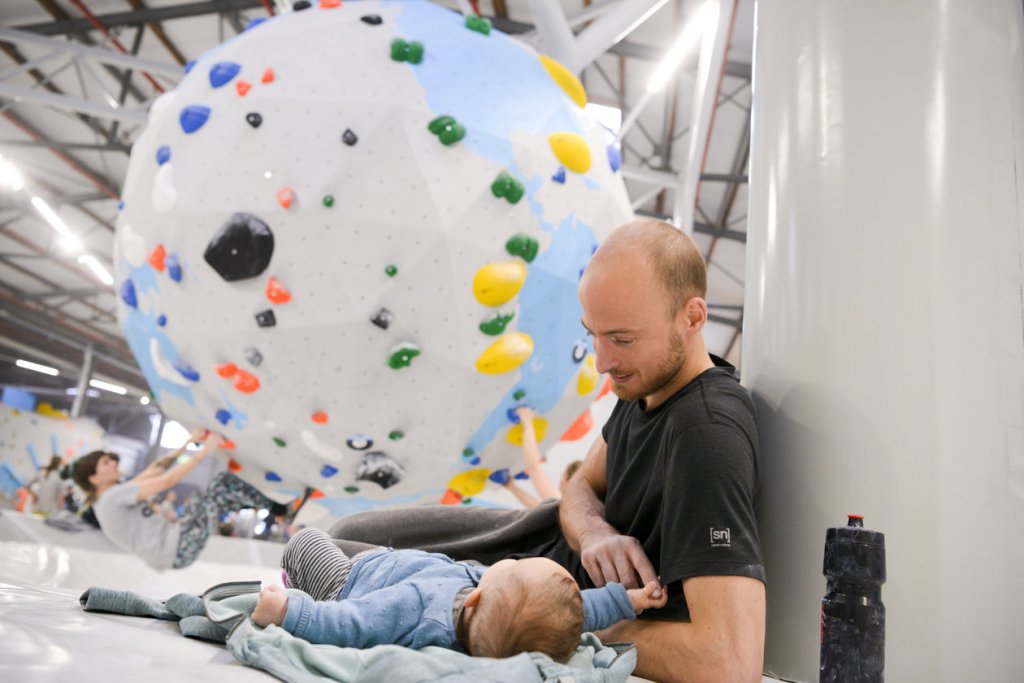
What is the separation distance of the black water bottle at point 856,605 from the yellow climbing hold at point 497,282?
4.97ft

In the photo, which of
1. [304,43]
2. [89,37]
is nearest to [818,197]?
[304,43]

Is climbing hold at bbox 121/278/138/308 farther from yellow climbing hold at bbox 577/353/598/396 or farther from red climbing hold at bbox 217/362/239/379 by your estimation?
yellow climbing hold at bbox 577/353/598/396

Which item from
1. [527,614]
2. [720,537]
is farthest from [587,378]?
[527,614]

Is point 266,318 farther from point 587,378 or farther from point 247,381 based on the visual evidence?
point 587,378

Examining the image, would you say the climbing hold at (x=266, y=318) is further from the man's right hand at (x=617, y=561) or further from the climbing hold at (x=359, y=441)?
the man's right hand at (x=617, y=561)

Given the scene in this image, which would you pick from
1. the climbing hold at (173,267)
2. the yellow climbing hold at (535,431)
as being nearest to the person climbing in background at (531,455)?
the yellow climbing hold at (535,431)

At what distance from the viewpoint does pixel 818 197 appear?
71.0 inches

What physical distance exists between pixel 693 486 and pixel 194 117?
2156mm

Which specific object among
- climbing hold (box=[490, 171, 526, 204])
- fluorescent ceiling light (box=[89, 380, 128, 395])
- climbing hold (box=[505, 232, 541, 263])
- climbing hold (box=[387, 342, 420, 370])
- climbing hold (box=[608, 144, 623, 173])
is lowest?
climbing hold (box=[387, 342, 420, 370])

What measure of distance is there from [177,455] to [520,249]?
2541 mm

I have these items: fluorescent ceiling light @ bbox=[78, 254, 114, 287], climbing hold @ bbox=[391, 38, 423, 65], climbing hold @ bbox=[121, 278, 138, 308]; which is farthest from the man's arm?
fluorescent ceiling light @ bbox=[78, 254, 114, 287]

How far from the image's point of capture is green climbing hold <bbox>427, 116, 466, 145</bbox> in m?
2.60

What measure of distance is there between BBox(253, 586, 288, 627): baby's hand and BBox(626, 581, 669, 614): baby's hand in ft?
2.13

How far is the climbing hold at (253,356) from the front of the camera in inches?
106
